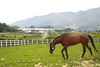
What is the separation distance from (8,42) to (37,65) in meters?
22.8

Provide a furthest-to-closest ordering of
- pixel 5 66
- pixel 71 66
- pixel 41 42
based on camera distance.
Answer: pixel 41 42 < pixel 5 66 < pixel 71 66

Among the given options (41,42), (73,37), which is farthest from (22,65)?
(41,42)

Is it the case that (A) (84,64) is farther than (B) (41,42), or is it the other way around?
(B) (41,42)

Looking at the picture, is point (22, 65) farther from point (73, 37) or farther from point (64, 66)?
point (73, 37)

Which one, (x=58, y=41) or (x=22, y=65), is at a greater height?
(x=58, y=41)

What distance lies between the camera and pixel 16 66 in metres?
15.3

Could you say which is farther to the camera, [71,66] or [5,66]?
[5,66]

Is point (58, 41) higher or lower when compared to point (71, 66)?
higher

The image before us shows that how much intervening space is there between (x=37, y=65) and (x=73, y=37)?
3847mm

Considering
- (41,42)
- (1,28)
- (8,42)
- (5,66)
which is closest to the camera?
A: (5,66)

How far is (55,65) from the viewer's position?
49.2ft

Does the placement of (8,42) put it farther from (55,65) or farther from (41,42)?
(55,65)

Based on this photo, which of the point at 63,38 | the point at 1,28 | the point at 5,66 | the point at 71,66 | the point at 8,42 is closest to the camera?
the point at 71,66

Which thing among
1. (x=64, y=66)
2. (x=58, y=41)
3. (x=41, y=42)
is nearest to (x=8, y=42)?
(x=41, y=42)
